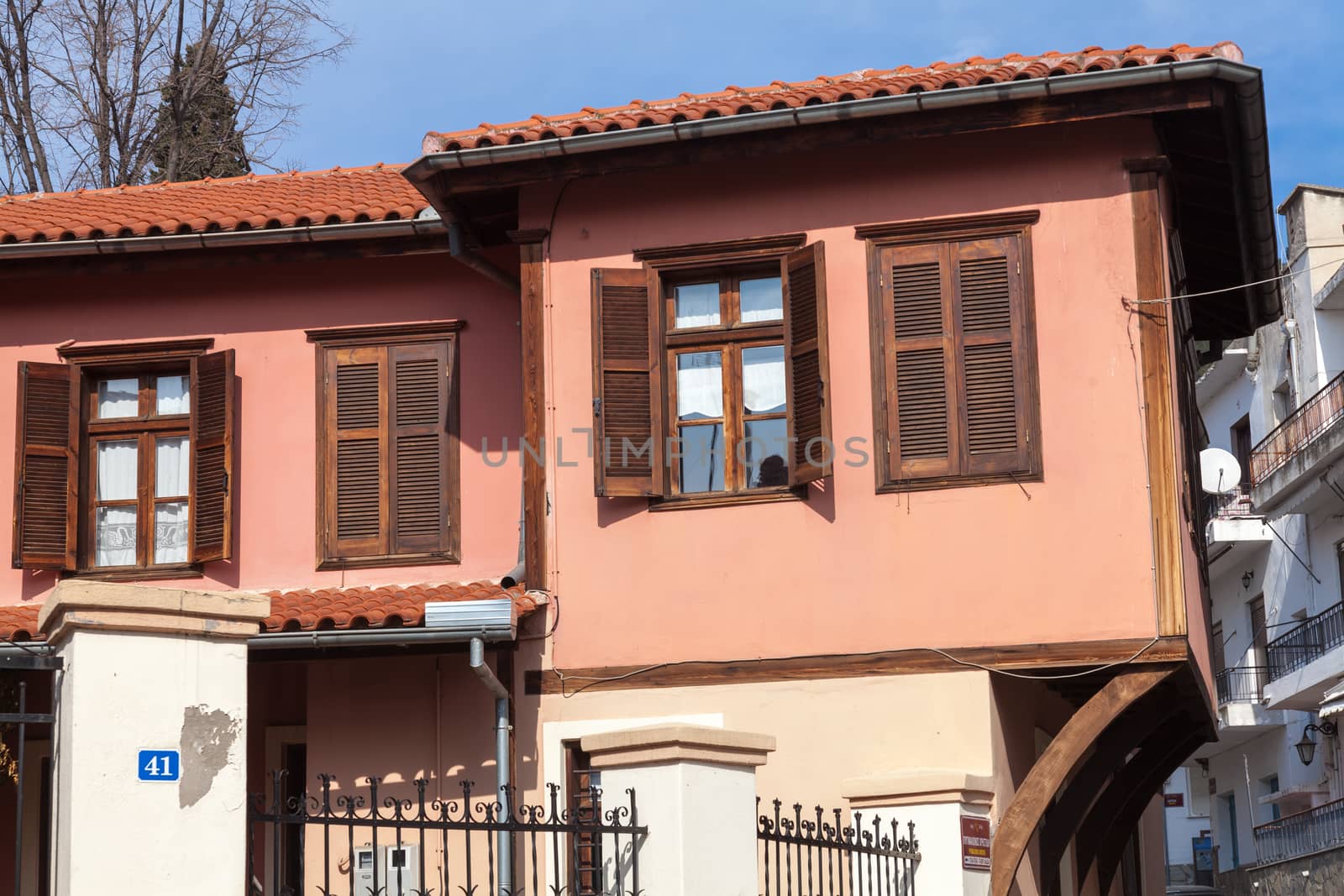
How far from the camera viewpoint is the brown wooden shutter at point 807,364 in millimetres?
11695

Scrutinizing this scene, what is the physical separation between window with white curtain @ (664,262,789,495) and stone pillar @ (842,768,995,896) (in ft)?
7.97

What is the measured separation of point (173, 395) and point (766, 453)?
468 cm

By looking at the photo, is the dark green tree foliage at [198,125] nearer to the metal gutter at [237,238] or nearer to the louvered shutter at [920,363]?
the metal gutter at [237,238]

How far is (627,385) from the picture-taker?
39.5ft

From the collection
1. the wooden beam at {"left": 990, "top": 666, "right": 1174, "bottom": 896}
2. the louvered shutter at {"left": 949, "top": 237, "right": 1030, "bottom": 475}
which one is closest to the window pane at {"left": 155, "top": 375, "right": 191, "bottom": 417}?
the louvered shutter at {"left": 949, "top": 237, "right": 1030, "bottom": 475}

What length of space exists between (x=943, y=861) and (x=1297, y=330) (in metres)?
24.3

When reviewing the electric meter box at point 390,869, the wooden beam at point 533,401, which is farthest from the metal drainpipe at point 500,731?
the wooden beam at point 533,401

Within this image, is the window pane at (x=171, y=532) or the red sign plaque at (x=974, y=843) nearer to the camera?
the red sign plaque at (x=974, y=843)

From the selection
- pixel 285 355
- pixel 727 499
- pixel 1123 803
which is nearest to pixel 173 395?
pixel 285 355

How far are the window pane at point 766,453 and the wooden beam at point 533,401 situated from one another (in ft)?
4.37

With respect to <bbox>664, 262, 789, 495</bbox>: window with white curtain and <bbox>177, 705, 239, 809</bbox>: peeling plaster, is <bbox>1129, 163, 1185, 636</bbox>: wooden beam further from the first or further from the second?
<bbox>177, 705, 239, 809</bbox>: peeling plaster

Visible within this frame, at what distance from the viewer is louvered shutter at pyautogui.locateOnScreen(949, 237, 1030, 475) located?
11516 millimetres

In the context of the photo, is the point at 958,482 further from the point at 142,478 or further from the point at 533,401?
the point at 142,478

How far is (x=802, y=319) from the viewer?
1187 centimetres
